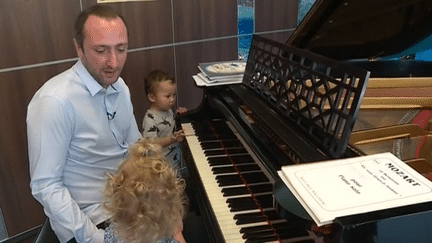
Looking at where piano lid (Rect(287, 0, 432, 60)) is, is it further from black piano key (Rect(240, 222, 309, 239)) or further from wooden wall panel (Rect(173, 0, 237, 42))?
wooden wall panel (Rect(173, 0, 237, 42))

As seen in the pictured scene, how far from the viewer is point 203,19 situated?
382cm

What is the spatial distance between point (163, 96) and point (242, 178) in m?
1.36

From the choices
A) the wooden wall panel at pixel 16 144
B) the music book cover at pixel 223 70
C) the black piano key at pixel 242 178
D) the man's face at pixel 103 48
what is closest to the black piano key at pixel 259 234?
the black piano key at pixel 242 178

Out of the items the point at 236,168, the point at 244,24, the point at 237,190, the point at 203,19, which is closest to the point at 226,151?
the point at 236,168

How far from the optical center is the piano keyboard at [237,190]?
1294mm

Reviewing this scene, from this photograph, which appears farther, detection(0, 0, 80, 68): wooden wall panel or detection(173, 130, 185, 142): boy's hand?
detection(0, 0, 80, 68): wooden wall panel

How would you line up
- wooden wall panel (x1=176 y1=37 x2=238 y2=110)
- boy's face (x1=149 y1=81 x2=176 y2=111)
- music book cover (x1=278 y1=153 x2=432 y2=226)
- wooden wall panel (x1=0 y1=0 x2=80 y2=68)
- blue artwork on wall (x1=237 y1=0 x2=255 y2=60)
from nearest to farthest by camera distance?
music book cover (x1=278 y1=153 x2=432 y2=226), wooden wall panel (x1=0 y1=0 x2=80 y2=68), boy's face (x1=149 y1=81 x2=176 y2=111), wooden wall panel (x1=176 y1=37 x2=238 y2=110), blue artwork on wall (x1=237 y1=0 x2=255 y2=60)

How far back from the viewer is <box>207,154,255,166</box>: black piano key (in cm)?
175

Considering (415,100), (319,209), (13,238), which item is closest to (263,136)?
(319,209)

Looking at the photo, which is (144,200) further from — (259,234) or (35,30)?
(35,30)

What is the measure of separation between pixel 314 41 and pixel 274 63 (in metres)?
0.81

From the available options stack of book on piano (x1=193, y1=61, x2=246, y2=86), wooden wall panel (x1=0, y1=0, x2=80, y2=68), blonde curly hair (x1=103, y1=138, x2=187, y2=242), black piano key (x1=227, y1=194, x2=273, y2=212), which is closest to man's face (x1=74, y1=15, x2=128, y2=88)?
blonde curly hair (x1=103, y1=138, x2=187, y2=242)

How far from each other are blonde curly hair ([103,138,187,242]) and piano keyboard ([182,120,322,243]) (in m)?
0.22

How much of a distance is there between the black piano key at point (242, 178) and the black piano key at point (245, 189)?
3cm
